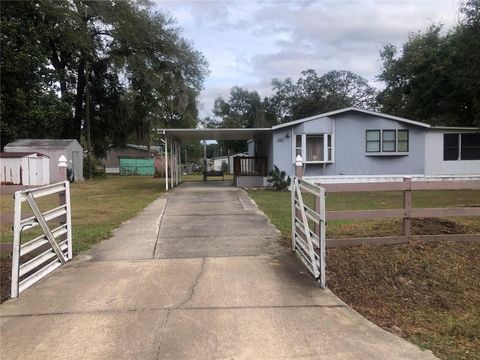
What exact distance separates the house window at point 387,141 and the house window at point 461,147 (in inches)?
93.8

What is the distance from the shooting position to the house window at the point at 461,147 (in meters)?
22.6

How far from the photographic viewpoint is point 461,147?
22.8m

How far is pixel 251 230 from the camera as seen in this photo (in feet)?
30.1

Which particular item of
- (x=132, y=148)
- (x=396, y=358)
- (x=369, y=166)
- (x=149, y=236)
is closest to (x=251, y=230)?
(x=149, y=236)

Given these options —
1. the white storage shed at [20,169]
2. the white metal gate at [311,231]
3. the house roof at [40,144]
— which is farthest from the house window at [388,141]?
the house roof at [40,144]

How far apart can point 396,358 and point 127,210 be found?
10303 mm

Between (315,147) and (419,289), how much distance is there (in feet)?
52.7

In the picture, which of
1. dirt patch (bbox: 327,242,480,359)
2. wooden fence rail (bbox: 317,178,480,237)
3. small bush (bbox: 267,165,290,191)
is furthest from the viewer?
small bush (bbox: 267,165,290,191)

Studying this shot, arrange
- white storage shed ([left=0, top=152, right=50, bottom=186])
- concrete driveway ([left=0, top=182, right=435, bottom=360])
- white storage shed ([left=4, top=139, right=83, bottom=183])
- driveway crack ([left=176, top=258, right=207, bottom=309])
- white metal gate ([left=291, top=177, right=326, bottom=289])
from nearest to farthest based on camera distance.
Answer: concrete driveway ([left=0, top=182, right=435, bottom=360]), driveway crack ([left=176, top=258, right=207, bottom=309]), white metal gate ([left=291, top=177, right=326, bottom=289]), white storage shed ([left=0, top=152, right=50, bottom=186]), white storage shed ([left=4, top=139, right=83, bottom=183])

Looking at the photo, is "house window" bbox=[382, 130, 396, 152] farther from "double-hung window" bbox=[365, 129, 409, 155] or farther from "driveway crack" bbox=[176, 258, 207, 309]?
"driveway crack" bbox=[176, 258, 207, 309]

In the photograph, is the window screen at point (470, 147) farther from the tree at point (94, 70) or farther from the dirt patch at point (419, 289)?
the tree at point (94, 70)

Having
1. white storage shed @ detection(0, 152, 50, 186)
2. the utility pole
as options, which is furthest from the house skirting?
the utility pole

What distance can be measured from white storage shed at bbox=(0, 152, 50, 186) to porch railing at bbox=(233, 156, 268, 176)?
1022cm

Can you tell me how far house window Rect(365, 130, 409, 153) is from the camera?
21.6 m
